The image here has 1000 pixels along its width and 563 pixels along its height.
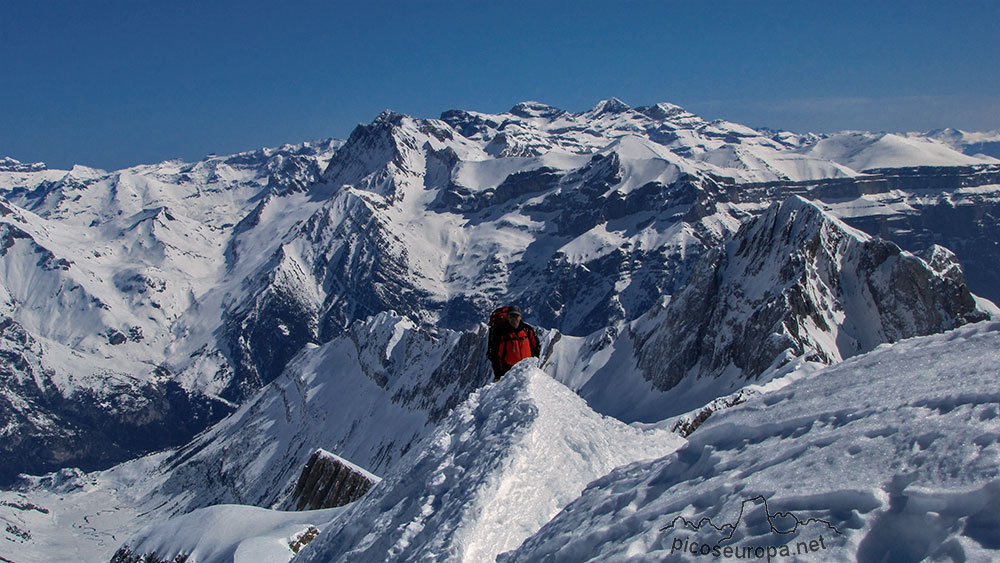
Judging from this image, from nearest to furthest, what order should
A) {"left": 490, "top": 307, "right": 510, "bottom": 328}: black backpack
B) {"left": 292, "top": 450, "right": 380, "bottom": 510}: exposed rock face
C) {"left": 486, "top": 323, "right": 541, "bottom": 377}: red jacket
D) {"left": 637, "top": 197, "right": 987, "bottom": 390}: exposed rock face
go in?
{"left": 486, "top": 323, "right": 541, "bottom": 377}: red jacket
{"left": 490, "top": 307, "right": 510, "bottom": 328}: black backpack
{"left": 292, "top": 450, "right": 380, "bottom": 510}: exposed rock face
{"left": 637, "top": 197, "right": 987, "bottom": 390}: exposed rock face

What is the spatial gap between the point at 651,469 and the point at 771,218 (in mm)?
112993

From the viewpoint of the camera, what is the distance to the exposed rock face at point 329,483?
135 ft

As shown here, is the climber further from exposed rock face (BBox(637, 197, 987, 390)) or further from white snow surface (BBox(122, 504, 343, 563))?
exposed rock face (BBox(637, 197, 987, 390))

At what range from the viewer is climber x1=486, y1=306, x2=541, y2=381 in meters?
23.2

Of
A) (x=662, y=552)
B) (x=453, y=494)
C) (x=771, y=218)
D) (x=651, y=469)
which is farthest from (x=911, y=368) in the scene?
(x=771, y=218)

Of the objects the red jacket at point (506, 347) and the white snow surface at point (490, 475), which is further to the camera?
the red jacket at point (506, 347)

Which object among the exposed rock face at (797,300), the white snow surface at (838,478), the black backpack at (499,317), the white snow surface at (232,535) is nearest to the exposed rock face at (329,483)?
the white snow surface at (232,535)

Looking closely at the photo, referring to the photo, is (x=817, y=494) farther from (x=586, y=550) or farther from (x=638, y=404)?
(x=638, y=404)

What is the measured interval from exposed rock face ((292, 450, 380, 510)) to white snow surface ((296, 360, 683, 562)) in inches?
924

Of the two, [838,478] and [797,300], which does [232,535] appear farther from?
[797,300]

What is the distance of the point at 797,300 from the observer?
10219cm

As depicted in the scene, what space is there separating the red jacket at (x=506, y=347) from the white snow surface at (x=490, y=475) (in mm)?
4074

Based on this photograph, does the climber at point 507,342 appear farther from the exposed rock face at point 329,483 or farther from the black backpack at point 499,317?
the exposed rock face at point 329,483

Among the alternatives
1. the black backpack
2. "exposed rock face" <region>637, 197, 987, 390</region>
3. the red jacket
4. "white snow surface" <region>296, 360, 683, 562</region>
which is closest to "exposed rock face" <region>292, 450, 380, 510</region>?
the red jacket
